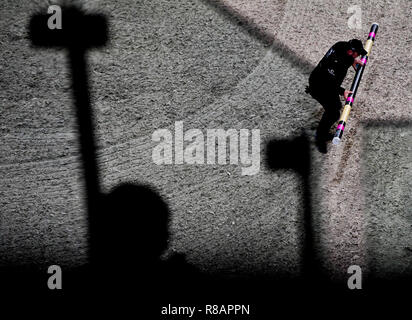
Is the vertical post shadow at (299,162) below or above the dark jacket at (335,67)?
below

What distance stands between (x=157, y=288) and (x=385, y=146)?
270 centimetres

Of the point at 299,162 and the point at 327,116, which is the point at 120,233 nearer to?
the point at 299,162

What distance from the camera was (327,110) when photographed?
16.2ft

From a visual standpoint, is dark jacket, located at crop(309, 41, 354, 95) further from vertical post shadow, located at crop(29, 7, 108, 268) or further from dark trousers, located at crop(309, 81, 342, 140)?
vertical post shadow, located at crop(29, 7, 108, 268)

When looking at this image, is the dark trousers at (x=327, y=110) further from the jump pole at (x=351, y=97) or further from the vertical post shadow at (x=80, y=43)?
the vertical post shadow at (x=80, y=43)

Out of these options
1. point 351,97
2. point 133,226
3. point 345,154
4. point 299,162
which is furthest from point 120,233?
point 351,97

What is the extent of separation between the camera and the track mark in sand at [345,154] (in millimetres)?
4699

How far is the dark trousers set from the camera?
4836mm

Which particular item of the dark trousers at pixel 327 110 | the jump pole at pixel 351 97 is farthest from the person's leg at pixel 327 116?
the jump pole at pixel 351 97

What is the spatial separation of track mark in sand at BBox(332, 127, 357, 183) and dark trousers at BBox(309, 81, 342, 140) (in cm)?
22

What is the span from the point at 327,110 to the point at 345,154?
0.51 meters

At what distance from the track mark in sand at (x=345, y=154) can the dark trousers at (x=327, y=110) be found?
218 millimetres
